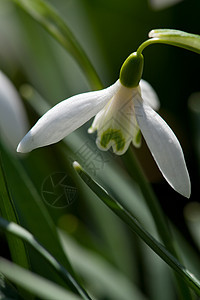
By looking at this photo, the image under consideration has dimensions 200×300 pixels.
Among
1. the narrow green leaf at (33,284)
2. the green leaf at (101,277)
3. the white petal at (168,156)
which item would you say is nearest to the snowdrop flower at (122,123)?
the white petal at (168,156)

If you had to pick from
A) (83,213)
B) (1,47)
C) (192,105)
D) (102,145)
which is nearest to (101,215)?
(83,213)

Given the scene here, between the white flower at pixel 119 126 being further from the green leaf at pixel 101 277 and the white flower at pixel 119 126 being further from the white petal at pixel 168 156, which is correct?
the green leaf at pixel 101 277

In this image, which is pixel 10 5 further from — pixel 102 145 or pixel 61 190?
pixel 102 145

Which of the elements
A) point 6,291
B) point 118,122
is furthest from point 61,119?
point 6,291

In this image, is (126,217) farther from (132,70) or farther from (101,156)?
(101,156)

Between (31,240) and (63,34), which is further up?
(63,34)

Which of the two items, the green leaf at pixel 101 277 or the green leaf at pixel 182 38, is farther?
the green leaf at pixel 101 277

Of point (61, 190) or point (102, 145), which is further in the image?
point (61, 190)
